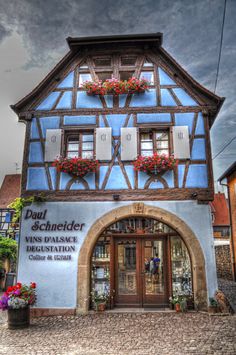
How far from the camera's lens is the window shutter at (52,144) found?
1022cm

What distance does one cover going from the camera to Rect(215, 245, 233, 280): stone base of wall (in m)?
17.5

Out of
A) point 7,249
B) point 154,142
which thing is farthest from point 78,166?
point 7,249

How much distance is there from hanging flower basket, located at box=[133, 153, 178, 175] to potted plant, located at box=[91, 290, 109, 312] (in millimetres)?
3828

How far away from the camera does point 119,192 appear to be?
9.93 metres

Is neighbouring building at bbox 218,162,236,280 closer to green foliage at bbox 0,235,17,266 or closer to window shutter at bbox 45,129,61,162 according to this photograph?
window shutter at bbox 45,129,61,162

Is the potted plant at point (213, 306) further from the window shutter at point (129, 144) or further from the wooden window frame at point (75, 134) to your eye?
the wooden window frame at point (75, 134)

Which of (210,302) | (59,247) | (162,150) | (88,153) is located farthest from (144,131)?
(210,302)

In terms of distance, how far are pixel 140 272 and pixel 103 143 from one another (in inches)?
160

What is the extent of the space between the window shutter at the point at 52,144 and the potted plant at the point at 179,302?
17.9 ft

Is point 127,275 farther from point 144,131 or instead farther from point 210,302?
point 144,131

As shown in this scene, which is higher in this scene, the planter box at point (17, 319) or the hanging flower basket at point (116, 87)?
the hanging flower basket at point (116, 87)

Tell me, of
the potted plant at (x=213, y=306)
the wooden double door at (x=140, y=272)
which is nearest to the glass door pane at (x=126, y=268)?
the wooden double door at (x=140, y=272)

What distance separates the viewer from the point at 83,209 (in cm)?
993

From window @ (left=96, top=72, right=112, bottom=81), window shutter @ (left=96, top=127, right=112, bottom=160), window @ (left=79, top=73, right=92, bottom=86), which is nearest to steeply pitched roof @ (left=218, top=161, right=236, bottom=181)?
window @ (left=96, top=72, right=112, bottom=81)
